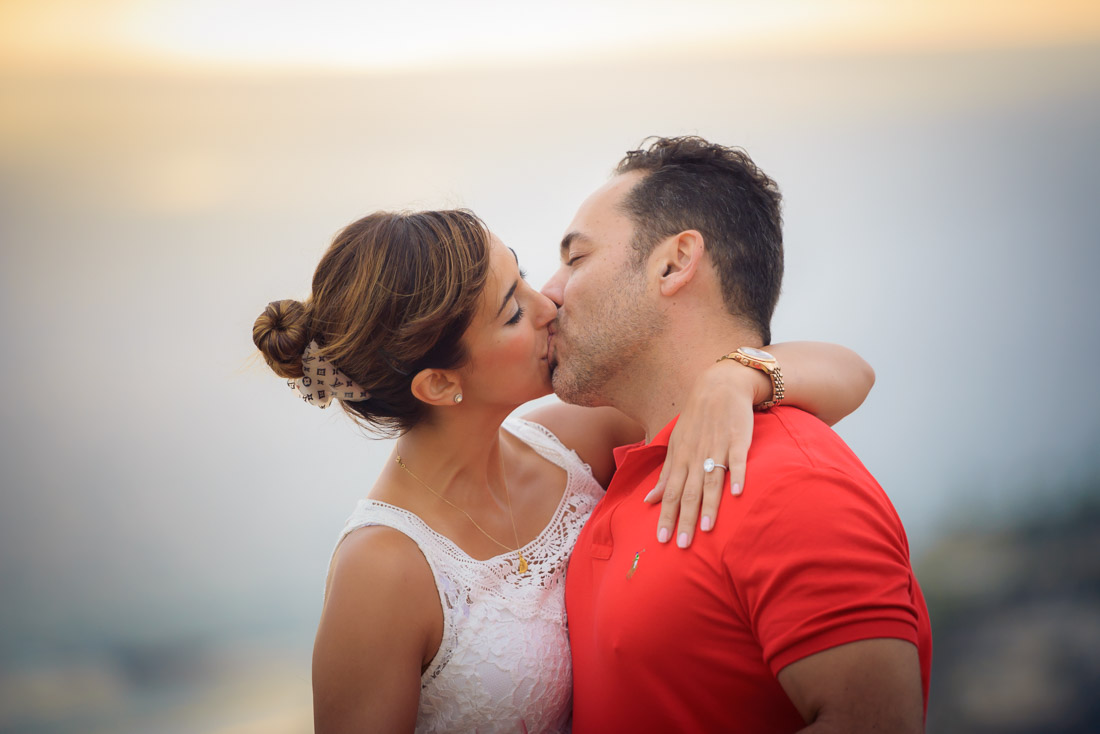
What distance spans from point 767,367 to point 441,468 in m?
0.77

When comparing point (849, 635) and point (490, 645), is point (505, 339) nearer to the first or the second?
point (490, 645)

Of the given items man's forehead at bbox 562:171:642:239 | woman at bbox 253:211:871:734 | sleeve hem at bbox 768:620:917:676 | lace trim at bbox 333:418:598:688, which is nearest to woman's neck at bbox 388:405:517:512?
woman at bbox 253:211:871:734

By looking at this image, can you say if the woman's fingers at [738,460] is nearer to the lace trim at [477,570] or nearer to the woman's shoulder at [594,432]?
the lace trim at [477,570]

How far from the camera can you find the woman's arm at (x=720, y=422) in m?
1.31

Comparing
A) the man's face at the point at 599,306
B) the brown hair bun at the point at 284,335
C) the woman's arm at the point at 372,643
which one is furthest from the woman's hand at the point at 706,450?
the brown hair bun at the point at 284,335

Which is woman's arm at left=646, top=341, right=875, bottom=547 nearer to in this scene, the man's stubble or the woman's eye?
the man's stubble

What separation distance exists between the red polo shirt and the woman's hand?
28 millimetres

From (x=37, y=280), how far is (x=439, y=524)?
2085 millimetres

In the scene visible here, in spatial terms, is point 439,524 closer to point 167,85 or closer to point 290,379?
point 290,379

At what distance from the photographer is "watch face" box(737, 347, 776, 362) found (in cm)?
154

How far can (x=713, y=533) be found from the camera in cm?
128

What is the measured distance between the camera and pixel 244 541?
2965mm

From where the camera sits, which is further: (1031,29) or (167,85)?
(1031,29)

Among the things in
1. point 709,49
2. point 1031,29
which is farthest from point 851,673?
point 1031,29
